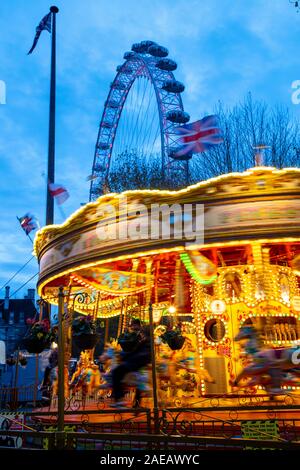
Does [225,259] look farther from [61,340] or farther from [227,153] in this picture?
[227,153]

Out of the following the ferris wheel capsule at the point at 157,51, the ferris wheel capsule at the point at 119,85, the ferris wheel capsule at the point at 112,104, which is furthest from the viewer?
the ferris wheel capsule at the point at 112,104

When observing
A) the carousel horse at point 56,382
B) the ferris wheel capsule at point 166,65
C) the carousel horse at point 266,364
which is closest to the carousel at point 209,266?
the carousel horse at point 266,364

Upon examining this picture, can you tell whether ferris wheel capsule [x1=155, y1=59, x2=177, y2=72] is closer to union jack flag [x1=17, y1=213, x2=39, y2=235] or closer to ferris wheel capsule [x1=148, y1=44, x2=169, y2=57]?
ferris wheel capsule [x1=148, y1=44, x2=169, y2=57]

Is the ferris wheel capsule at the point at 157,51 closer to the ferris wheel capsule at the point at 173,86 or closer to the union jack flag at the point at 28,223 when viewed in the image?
the ferris wheel capsule at the point at 173,86

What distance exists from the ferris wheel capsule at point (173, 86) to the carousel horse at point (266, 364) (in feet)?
81.8

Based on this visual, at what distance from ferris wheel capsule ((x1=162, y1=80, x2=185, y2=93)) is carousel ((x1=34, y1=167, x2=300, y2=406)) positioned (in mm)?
19956

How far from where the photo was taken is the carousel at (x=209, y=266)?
7430mm

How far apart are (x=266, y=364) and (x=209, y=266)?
2.56m

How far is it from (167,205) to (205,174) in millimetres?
13563

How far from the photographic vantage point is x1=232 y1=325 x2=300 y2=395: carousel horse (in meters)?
7.66

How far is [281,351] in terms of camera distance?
305 inches

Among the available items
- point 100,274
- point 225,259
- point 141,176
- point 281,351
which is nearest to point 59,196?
point 100,274

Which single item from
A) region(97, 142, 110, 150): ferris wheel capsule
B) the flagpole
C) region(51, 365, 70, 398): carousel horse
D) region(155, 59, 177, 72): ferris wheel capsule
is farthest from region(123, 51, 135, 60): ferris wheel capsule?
region(51, 365, 70, 398): carousel horse

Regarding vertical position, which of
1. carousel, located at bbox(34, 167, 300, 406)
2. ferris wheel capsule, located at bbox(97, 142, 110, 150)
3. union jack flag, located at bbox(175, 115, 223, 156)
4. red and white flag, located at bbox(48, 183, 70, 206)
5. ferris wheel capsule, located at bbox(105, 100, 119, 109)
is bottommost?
carousel, located at bbox(34, 167, 300, 406)
